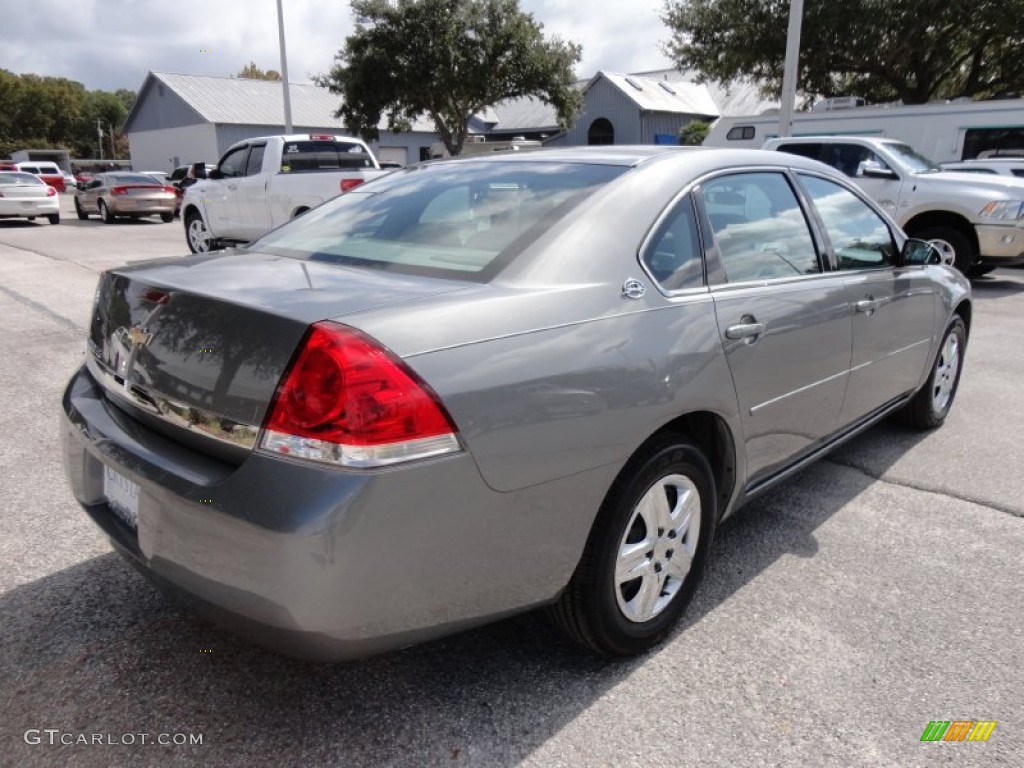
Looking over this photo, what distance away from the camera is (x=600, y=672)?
2475 millimetres

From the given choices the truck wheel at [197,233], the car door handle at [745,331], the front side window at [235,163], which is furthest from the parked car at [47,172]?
the car door handle at [745,331]

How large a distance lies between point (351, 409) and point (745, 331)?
148cm

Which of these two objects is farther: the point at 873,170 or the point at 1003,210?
the point at 873,170

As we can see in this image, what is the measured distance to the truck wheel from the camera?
13.0 meters

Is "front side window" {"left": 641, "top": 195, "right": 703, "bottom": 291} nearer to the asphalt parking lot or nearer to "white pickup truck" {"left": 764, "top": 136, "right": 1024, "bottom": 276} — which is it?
the asphalt parking lot

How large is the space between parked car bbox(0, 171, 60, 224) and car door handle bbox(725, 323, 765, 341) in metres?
23.1

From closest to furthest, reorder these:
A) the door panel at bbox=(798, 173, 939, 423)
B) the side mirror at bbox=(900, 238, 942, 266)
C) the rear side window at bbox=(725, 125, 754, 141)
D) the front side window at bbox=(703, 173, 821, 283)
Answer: the front side window at bbox=(703, 173, 821, 283), the door panel at bbox=(798, 173, 939, 423), the side mirror at bbox=(900, 238, 942, 266), the rear side window at bbox=(725, 125, 754, 141)

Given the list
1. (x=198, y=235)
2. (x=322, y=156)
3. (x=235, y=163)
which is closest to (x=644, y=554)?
(x=322, y=156)

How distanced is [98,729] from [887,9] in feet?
74.9

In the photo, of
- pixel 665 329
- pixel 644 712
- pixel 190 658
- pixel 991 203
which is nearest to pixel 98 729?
pixel 190 658

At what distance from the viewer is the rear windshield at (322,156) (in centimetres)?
1179

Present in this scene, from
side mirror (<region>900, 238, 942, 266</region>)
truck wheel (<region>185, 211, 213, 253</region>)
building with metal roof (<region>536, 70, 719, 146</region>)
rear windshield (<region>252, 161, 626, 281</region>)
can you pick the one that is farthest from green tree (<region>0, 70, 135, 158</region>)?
side mirror (<region>900, 238, 942, 266</region>)

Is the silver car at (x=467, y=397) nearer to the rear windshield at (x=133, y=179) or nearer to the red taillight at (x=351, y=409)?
the red taillight at (x=351, y=409)

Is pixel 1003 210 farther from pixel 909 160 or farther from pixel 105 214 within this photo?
pixel 105 214
